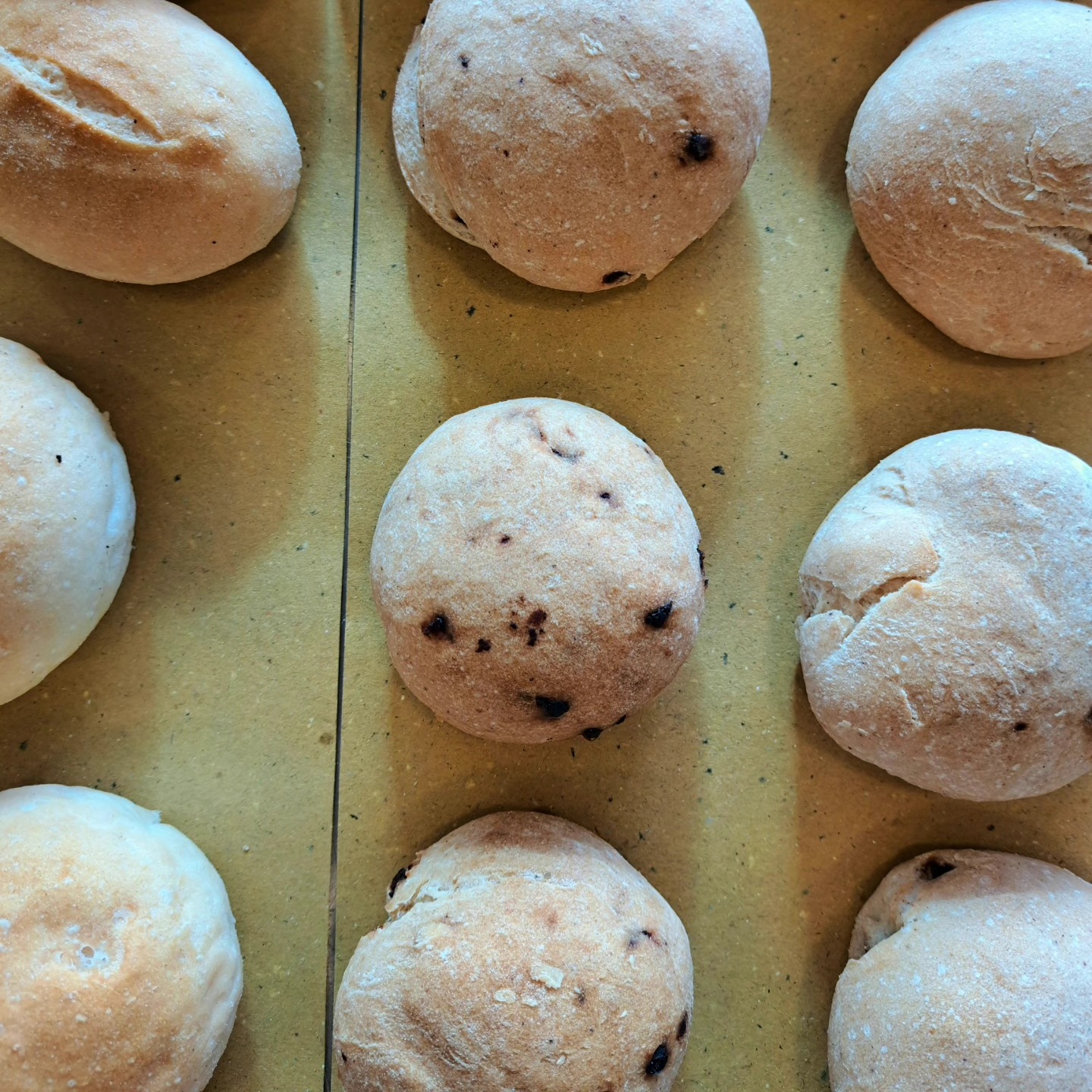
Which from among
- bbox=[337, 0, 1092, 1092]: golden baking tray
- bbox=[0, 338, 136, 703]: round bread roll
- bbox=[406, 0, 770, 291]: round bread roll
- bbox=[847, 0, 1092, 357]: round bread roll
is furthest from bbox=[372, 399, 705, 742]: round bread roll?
bbox=[847, 0, 1092, 357]: round bread roll

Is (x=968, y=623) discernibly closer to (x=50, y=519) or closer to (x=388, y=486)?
(x=388, y=486)

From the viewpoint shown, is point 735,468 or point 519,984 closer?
point 519,984

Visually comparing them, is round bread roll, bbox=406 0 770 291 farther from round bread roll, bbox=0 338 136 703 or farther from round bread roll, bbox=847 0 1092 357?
round bread roll, bbox=0 338 136 703

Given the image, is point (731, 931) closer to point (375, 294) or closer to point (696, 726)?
point (696, 726)

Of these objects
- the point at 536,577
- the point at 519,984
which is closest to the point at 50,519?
the point at 536,577

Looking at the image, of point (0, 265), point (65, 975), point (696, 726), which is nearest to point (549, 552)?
point (696, 726)

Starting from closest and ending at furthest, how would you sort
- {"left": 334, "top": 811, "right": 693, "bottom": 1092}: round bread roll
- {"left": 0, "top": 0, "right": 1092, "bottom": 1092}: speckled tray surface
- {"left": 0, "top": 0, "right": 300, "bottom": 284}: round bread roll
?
1. {"left": 334, "top": 811, "right": 693, "bottom": 1092}: round bread roll
2. {"left": 0, "top": 0, "right": 300, "bottom": 284}: round bread roll
3. {"left": 0, "top": 0, "right": 1092, "bottom": 1092}: speckled tray surface
